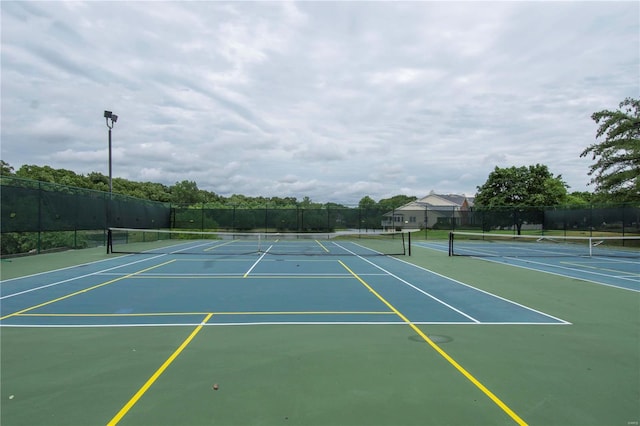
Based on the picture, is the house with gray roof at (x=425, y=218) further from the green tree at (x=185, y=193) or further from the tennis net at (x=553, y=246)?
the green tree at (x=185, y=193)

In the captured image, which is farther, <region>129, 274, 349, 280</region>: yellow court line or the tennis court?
<region>129, 274, 349, 280</region>: yellow court line

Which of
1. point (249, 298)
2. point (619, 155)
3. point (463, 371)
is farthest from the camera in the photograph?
point (619, 155)

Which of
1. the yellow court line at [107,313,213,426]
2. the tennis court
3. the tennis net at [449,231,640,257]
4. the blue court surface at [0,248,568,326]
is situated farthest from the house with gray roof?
the yellow court line at [107,313,213,426]

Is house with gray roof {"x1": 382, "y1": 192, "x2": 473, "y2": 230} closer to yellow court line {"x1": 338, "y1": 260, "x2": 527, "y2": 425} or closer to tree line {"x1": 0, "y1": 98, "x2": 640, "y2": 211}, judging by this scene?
tree line {"x1": 0, "y1": 98, "x2": 640, "y2": 211}

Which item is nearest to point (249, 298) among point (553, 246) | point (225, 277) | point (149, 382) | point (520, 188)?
point (225, 277)

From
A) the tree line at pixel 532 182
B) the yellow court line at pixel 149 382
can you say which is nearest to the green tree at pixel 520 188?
the tree line at pixel 532 182

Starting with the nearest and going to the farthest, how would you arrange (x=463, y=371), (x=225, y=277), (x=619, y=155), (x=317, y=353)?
(x=463, y=371) < (x=317, y=353) < (x=225, y=277) < (x=619, y=155)

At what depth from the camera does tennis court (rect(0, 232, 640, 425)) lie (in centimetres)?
396

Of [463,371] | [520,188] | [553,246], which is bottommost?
[553,246]

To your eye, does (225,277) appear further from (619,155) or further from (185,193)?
(185,193)

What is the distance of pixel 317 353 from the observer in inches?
220

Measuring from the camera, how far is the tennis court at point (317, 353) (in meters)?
3.96

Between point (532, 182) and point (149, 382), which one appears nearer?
point (149, 382)

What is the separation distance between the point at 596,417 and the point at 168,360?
192 inches
